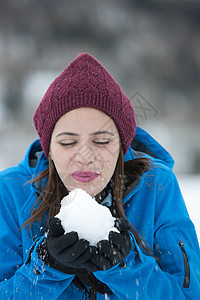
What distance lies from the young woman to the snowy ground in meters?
1.78

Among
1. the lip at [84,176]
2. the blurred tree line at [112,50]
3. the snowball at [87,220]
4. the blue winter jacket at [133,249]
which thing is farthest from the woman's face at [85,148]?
the blurred tree line at [112,50]

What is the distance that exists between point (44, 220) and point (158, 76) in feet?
23.6

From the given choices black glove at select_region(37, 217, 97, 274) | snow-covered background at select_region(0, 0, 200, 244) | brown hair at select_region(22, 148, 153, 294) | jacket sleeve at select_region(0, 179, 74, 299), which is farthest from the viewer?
snow-covered background at select_region(0, 0, 200, 244)

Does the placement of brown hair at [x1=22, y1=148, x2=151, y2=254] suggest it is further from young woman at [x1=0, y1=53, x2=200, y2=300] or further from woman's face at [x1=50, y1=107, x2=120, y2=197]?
woman's face at [x1=50, y1=107, x2=120, y2=197]

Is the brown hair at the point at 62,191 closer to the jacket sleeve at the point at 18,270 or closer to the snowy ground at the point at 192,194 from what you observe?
the jacket sleeve at the point at 18,270

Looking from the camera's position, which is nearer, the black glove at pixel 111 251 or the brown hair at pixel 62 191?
the black glove at pixel 111 251

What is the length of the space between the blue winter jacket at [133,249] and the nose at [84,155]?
43cm

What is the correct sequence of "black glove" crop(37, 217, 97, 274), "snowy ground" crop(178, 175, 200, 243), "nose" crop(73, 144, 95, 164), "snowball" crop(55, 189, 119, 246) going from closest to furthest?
1. "black glove" crop(37, 217, 97, 274)
2. "snowball" crop(55, 189, 119, 246)
3. "nose" crop(73, 144, 95, 164)
4. "snowy ground" crop(178, 175, 200, 243)

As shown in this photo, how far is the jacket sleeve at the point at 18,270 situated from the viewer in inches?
60.2

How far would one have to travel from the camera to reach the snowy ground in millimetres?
4322

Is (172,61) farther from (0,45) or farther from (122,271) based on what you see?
(122,271)

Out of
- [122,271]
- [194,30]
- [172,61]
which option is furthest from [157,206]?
[194,30]

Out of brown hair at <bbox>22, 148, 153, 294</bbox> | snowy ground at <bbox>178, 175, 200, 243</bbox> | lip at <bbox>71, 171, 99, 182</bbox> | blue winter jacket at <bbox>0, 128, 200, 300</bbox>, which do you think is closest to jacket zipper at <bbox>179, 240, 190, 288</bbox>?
blue winter jacket at <bbox>0, 128, 200, 300</bbox>

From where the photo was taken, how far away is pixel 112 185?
1.98 meters
